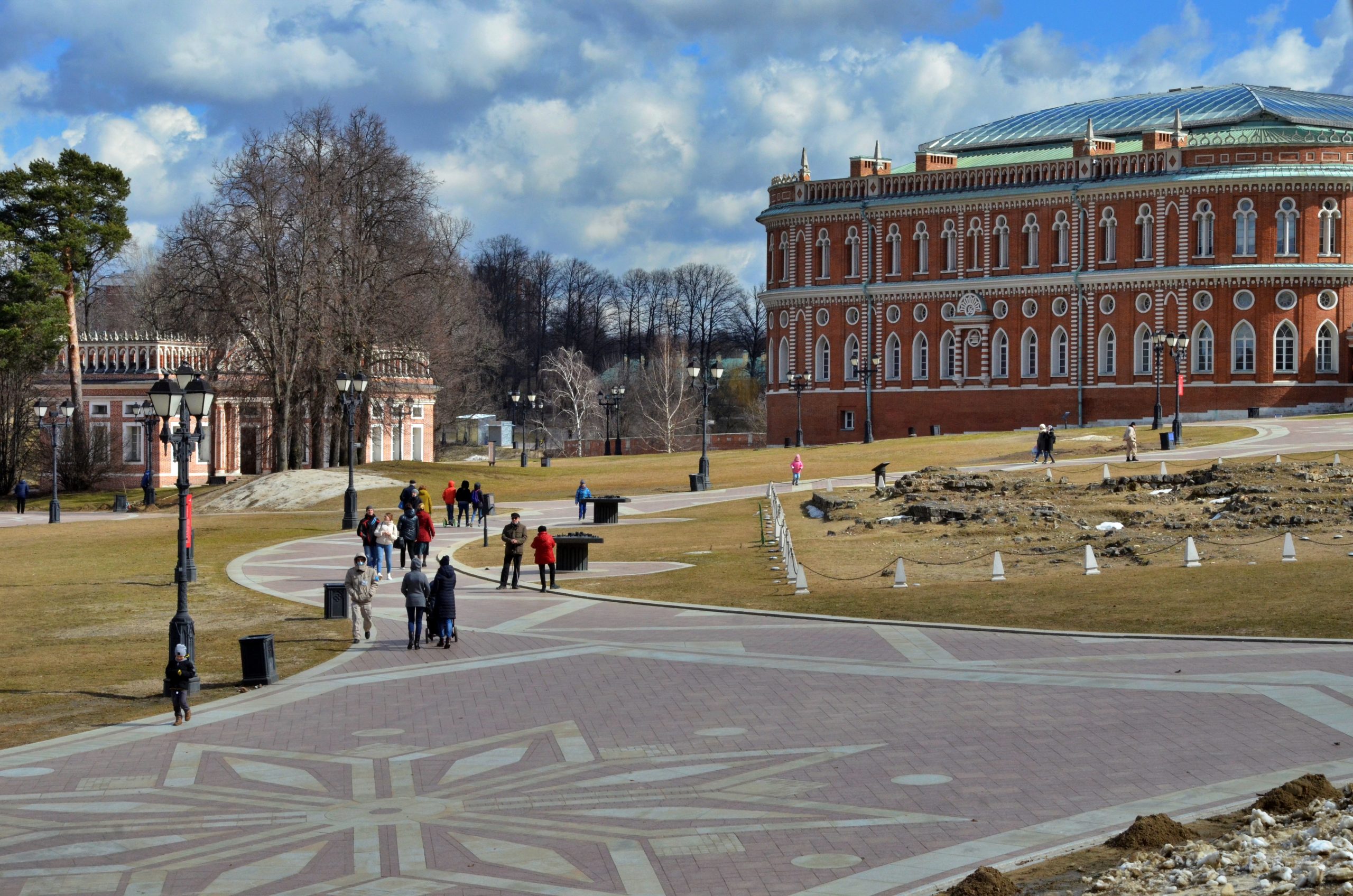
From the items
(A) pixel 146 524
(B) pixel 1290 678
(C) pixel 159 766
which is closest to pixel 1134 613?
(B) pixel 1290 678

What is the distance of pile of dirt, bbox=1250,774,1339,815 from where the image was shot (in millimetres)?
12203

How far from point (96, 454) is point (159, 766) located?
2475 inches

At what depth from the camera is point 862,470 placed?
6469cm

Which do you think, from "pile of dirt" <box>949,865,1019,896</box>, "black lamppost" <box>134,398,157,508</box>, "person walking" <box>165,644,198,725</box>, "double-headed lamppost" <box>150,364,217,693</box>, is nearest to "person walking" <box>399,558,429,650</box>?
"double-headed lamppost" <box>150,364,217,693</box>

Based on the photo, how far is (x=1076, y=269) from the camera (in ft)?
284

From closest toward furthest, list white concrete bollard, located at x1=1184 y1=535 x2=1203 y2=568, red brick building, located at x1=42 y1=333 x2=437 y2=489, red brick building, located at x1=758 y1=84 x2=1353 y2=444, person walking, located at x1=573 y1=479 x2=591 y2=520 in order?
white concrete bollard, located at x1=1184 y1=535 x2=1203 y2=568 < person walking, located at x1=573 y1=479 x2=591 y2=520 < red brick building, located at x1=42 y1=333 x2=437 y2=489 < red brick building, located at x1=758 y1=84 x2=1353 y2=444

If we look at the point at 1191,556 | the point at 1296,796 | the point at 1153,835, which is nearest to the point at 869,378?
the point at 1191,556

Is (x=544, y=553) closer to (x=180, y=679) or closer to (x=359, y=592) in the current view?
(x=359, y=592)

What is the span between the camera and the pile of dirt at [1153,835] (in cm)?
1188

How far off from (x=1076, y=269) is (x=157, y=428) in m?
51.0

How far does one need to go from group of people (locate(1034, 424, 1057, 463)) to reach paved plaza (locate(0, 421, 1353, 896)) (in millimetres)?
34982

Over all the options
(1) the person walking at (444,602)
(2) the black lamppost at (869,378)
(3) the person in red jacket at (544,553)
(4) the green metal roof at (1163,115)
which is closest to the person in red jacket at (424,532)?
(3) the person in red jacket at (544,553)

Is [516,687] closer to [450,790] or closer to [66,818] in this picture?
[450,790]

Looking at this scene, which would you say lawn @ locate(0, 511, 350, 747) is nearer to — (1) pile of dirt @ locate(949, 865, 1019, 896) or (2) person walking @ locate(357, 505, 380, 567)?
(2) person walking @ locate(357, 505, 380, 567)
